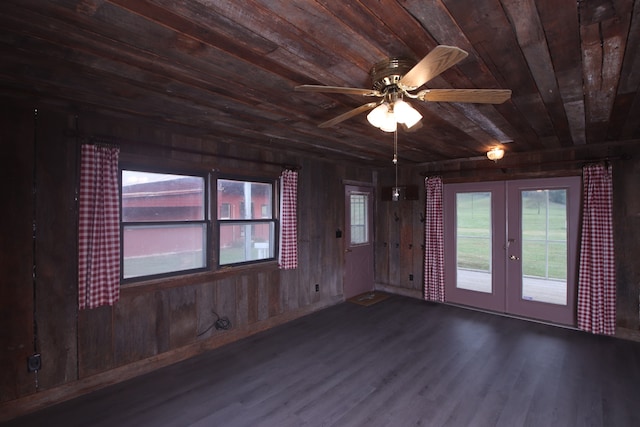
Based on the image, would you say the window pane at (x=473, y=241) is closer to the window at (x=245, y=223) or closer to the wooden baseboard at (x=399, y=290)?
the wooden baseboard at (x=399, y=290)

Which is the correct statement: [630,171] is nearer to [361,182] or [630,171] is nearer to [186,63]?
[361,182]

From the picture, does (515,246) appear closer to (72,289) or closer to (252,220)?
(252,220)

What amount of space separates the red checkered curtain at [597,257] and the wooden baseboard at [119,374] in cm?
423

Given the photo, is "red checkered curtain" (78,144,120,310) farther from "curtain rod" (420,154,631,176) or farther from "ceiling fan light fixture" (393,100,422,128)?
"curtain rod" (420,154,631,176)

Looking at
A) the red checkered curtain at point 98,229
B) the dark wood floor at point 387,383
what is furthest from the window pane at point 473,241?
the red checkered curtain at point 98,229

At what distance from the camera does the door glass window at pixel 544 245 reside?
14.5 ft

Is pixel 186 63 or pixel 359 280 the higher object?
pixel 186 63

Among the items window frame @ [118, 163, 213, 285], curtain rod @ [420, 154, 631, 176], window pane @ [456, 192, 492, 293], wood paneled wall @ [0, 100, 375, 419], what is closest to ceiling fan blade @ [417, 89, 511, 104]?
wood paneled wall @ [0, 100, 375, 419]

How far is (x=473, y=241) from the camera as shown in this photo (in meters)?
5.19

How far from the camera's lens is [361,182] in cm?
605

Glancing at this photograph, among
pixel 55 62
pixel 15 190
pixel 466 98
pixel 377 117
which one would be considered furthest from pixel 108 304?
pixel 466 98

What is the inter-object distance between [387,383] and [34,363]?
10.2 ft

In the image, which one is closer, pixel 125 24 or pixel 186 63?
pixel 125 24

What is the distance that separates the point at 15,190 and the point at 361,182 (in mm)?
4861
